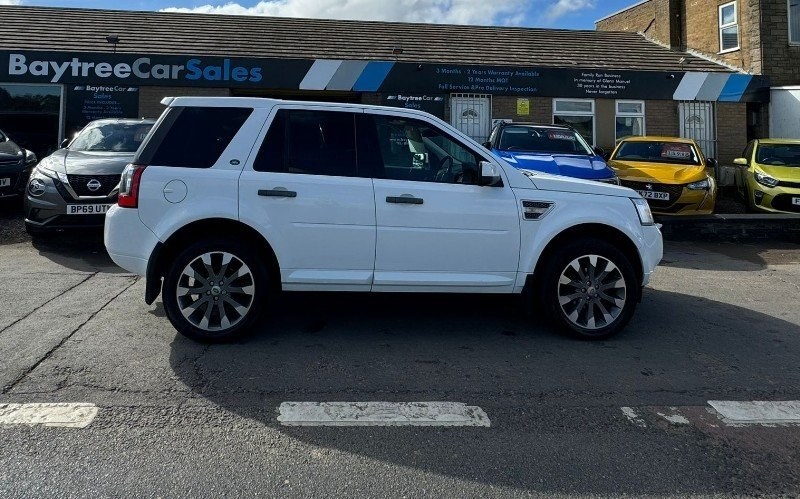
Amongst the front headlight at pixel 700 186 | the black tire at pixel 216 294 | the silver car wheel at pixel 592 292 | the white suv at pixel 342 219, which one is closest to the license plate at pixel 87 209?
the white suv at pixel 342 219

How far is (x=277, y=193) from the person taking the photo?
459 cm

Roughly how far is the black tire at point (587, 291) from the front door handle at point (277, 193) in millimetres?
2104

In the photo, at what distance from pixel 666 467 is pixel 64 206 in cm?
744

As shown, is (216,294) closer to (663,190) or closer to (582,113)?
(663,190)

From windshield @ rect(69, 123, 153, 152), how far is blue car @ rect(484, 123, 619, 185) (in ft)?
17.8

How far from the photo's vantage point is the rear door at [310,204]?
15.1 ft

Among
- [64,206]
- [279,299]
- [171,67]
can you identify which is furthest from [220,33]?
[279,299]

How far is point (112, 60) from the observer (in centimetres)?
1462

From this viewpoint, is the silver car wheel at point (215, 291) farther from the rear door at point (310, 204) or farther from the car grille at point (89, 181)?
the car grille at point (89, 181)

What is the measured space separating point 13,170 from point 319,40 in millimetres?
10196

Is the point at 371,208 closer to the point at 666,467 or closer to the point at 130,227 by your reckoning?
the point at 130,227

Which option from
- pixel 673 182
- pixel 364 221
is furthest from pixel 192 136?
pixel 673 182

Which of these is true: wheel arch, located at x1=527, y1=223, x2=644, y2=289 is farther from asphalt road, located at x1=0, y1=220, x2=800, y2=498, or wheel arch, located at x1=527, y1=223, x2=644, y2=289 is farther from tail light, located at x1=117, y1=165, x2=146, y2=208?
tail light, located at x1=117, y1=165, x2=146, y2=208

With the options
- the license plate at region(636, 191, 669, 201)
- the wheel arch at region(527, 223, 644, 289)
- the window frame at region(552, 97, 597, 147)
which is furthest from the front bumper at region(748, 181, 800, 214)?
the wheel arch at region(527, 223, 644, 289)
